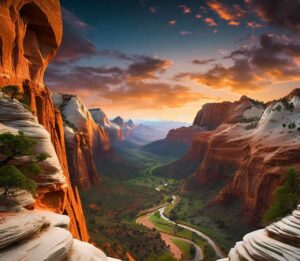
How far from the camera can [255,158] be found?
71.9 meters

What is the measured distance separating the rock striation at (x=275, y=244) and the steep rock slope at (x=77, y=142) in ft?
232

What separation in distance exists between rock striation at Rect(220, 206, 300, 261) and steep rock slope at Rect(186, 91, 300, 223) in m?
34.7

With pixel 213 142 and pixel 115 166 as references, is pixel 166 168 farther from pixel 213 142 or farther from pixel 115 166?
pixel 213 142

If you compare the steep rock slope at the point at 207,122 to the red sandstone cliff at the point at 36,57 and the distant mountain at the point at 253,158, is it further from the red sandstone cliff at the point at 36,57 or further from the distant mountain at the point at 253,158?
the red sandstone cliff at the point at 36,57

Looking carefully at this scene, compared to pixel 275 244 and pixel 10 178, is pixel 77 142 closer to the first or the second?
pixel 10 178

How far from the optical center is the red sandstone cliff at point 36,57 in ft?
114

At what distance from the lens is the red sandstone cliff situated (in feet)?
114

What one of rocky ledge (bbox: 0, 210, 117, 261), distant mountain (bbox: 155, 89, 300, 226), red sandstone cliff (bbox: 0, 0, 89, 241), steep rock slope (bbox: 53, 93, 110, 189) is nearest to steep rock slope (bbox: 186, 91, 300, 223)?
distant mountain (bbox: 155, 89, 300, 226)

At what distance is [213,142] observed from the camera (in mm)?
111125

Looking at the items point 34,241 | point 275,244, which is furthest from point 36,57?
point 275,244

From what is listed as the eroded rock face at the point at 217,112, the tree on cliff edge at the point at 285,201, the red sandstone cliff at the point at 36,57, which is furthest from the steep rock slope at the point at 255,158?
the eroded rock face at the point at 217,112

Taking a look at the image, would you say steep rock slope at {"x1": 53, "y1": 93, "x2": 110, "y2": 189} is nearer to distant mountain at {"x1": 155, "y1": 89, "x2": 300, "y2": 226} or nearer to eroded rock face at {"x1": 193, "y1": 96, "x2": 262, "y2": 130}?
distant mountain at {"x1": 155, "y1": 89, "x2": 300, "y2": 226}

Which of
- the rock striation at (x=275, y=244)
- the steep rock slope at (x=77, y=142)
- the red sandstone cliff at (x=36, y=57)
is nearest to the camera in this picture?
the rock striation at (x=275, y=244)

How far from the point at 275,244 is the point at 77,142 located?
78.6 m
